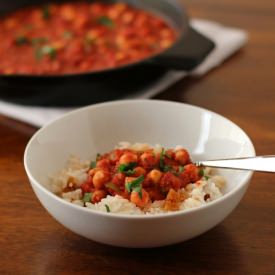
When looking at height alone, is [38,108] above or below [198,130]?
below

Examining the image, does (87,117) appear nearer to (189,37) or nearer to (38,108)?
(38,108)

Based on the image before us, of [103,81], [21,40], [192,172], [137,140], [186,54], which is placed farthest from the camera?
[21,40]

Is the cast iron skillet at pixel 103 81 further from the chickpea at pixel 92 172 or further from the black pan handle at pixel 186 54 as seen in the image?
the chickpea at pixel 92 172

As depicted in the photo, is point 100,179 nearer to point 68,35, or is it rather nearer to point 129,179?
point 129,179

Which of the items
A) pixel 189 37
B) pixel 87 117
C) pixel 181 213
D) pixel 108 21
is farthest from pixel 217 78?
pixel 181 213

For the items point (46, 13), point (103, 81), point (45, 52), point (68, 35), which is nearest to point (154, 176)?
point (103, 81)

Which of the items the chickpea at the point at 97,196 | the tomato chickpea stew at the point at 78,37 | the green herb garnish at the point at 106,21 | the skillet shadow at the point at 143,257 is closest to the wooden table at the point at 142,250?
the skillet shadow at the point at 143,257

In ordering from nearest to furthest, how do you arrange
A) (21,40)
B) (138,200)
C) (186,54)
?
(138,200)
(186,54)
(21,40)
